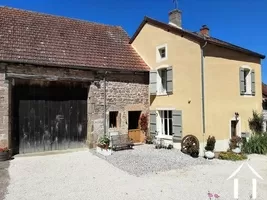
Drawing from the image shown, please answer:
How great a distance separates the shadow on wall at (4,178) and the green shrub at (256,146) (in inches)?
402

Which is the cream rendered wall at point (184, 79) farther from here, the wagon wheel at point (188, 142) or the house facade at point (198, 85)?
the wagon wheel at point (188, 142)

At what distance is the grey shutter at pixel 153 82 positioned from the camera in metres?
13.9

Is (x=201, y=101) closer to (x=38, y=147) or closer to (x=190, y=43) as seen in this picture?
(x=190, y=43)

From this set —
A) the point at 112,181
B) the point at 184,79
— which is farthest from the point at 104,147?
the point at 184,79

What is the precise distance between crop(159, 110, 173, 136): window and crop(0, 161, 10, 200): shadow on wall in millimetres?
7477

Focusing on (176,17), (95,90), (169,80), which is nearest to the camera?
(95,90)

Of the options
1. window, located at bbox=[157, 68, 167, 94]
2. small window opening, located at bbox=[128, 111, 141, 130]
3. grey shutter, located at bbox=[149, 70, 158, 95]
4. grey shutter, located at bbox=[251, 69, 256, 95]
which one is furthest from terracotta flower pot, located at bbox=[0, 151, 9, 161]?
grey shutter, located at bbox=[251, 69, 256, 95]

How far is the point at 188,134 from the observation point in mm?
12023

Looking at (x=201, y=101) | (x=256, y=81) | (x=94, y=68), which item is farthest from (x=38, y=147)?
(x=256, y=81)

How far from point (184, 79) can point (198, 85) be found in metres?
0.85

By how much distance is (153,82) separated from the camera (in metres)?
14.0

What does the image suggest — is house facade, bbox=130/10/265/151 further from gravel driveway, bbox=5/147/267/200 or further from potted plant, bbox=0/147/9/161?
potted plant, bbox=0/147/9/161

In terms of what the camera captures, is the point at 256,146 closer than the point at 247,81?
Yes

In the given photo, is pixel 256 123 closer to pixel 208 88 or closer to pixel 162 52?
pixel 208 88
